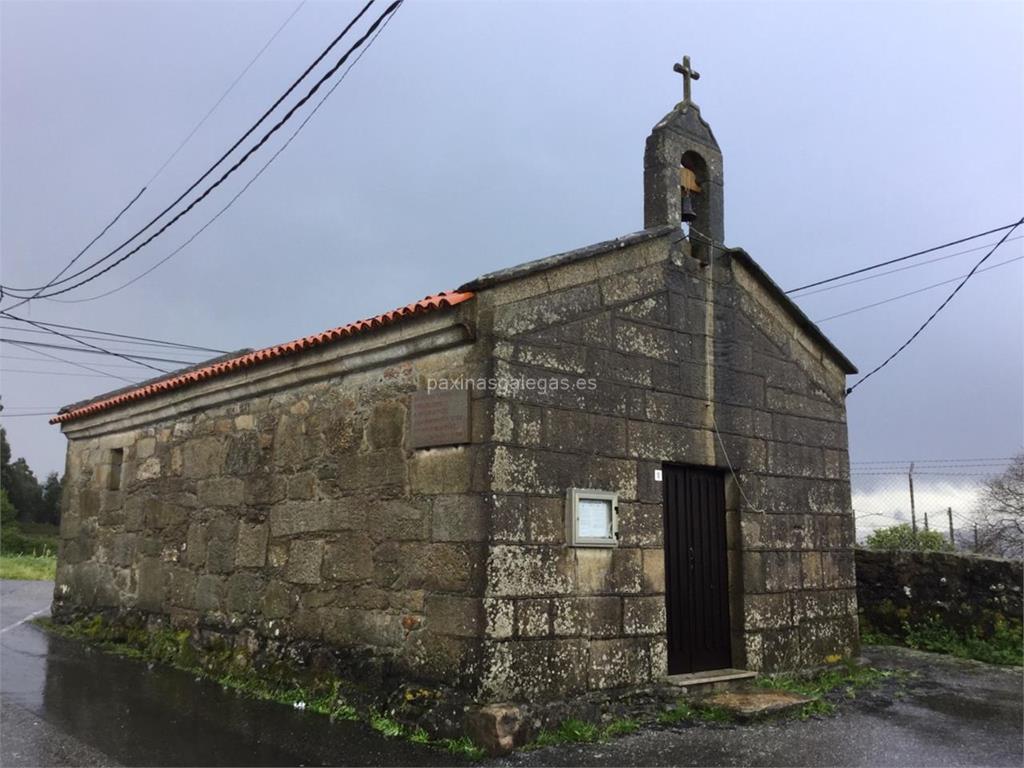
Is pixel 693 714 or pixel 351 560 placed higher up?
pixel 351 560

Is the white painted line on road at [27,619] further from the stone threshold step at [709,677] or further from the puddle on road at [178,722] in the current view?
the stone threshold step at [709,677]

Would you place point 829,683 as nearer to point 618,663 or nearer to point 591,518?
point 618,663

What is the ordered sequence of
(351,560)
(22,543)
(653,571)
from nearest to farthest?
(653,571) < (351,560) < (22,543)

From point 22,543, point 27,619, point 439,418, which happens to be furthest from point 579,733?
point 22,543

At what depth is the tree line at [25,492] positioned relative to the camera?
45.4 m

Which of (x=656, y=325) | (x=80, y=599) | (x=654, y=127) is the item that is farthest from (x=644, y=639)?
(x=80, y=599)

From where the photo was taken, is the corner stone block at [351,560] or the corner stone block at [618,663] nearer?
the corner stone block at [618,663]

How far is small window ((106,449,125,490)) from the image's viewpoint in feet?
34.2

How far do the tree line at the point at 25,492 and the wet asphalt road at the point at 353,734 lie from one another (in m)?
43.4

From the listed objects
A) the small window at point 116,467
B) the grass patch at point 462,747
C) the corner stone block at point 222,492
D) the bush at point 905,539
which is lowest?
the grass patch at point 462,747

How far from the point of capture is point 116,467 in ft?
34.6

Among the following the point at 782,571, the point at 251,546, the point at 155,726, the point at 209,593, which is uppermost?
the point at 251,546
